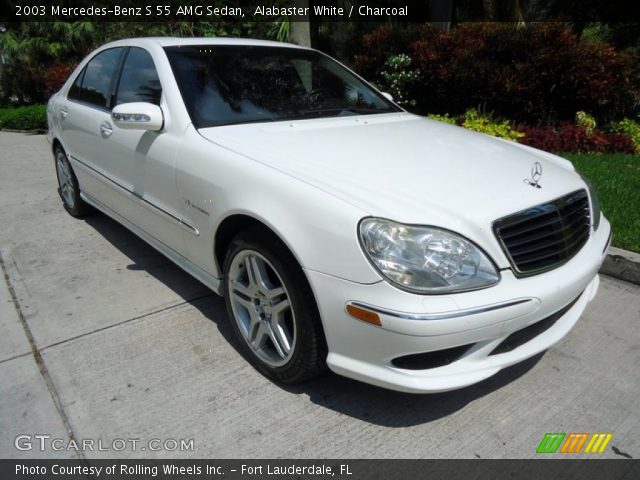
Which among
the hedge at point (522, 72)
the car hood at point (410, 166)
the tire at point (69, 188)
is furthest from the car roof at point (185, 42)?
the hedge at point (522, 72)

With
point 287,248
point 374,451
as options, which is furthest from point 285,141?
point 374,451

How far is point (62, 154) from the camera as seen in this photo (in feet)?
14.8

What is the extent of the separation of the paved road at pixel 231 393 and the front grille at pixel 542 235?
0.70 m

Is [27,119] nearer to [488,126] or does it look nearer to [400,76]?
[400,76]

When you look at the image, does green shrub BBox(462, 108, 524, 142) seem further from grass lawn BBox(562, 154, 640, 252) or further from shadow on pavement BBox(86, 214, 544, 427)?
shadow on pavement BBox(86, 214, 544, 427)

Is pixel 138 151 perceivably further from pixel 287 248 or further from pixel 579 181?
pixel 579 181

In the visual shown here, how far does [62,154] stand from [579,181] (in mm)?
4220

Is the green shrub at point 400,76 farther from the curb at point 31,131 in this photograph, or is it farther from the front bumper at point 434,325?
the curb at point 31,131

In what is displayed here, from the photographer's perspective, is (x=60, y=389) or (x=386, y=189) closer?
(x=386, y=189)

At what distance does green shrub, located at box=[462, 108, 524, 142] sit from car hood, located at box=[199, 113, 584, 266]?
3.73 meters

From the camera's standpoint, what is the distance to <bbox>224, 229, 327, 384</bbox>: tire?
208cm
